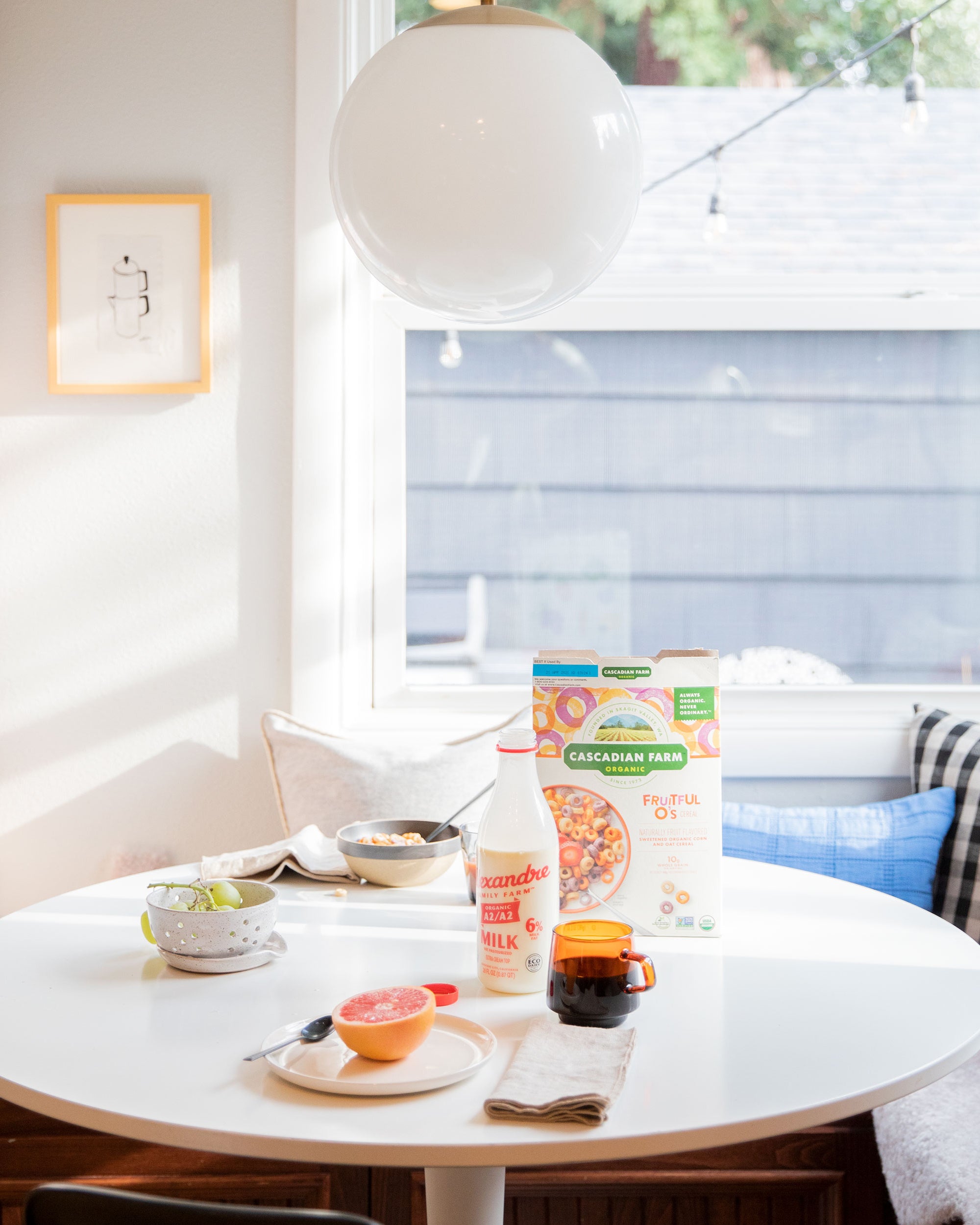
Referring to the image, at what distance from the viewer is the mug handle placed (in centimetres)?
95

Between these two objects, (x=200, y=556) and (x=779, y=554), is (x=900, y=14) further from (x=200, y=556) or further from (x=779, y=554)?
(x=200, y=556)

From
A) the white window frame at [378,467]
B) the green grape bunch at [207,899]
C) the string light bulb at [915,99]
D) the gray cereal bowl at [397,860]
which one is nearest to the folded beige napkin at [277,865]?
the gray cereal bowl at [397,860]

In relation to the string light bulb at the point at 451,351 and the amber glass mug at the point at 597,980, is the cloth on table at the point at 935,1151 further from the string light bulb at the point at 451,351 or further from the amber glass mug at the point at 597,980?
the string light bulb at the point at 451,351

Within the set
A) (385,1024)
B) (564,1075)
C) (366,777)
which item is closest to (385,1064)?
(385,1024)

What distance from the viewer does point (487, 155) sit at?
1026 millimetres

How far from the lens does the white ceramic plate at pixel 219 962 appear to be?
43.1 inches

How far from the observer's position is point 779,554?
2398 millimetres

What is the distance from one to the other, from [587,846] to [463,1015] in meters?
0.30

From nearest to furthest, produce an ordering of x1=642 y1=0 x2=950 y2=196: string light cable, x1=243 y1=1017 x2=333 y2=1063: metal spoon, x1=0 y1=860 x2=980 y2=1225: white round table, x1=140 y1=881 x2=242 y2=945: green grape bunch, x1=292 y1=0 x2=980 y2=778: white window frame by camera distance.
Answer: x1=0 y1=860 x2=980 y2=1225: white round table
x1=243 y1=1017 x2=333 y2=1063: metal spoon
x1=140 y1=881 x2=242 y2=945: green grape bunch
x1=292 y1=0 x2=980 y2=778: white window frame
x1=642 y1=0 x2=950 y2=196: string light cable

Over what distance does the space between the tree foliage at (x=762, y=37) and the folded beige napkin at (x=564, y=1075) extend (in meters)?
2.10

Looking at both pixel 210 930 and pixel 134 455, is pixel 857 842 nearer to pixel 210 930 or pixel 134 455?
pixel 210 930

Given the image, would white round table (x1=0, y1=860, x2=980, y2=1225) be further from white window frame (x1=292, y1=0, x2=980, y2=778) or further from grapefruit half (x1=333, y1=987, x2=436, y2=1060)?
white window frame (x1=292, y1=0, x2=980, y2=778)

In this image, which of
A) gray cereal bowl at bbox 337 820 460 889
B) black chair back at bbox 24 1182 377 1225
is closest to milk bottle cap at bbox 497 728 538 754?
gray cereal bowl at bbox 337 820 460 889

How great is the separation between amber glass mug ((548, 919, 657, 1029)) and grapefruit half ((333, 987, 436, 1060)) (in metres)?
0.12
